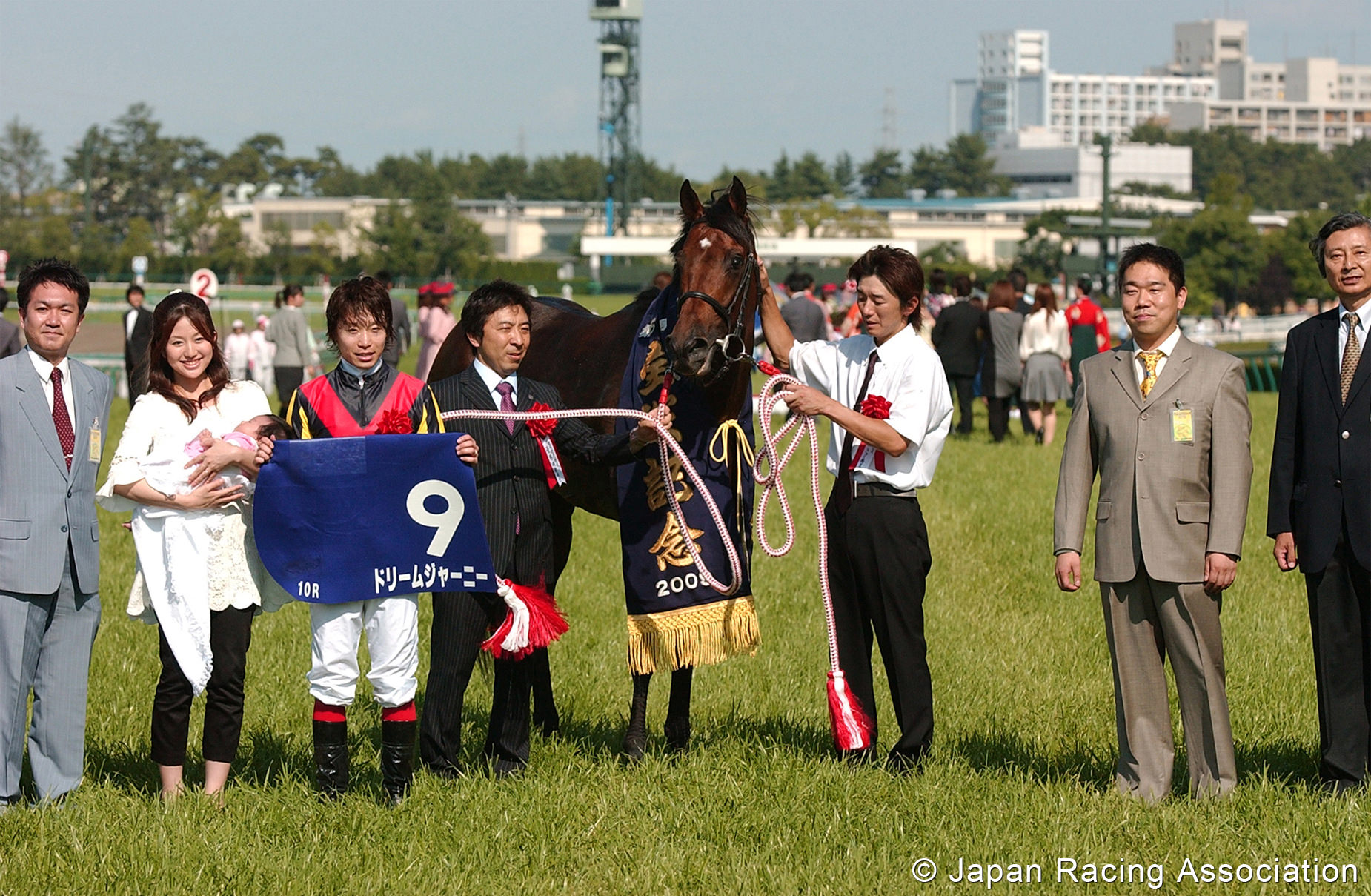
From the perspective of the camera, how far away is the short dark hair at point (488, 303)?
19.7 feet

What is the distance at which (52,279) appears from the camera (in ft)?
18.6

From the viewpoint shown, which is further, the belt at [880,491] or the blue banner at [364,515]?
the belt at [880,491]

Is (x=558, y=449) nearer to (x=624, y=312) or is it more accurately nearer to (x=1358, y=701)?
(x=624, y=312)

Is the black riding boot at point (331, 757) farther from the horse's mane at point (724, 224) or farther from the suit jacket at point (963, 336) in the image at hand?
the suit jacket at point (963, 336)

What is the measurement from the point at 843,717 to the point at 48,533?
10.3ft

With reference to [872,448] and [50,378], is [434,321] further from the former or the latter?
[872,448]

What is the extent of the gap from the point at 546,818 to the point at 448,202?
99861 millimetres

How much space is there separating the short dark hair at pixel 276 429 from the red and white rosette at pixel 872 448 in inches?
86.6

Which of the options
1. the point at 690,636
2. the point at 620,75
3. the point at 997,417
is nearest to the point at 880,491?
the point at 690,636

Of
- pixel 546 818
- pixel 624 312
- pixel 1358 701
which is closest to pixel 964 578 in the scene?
pixel 624 312

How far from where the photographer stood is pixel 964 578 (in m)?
10.8

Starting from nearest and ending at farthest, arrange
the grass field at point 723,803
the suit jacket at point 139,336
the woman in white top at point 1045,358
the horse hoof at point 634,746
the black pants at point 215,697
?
the grass field at point 723,803, the black pants at point 215,697, the horse hoof at point 634,746, the woman in white top at point 1045,358, the suit jacket at point 139,336

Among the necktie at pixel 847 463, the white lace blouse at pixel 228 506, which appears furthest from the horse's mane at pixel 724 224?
the white lace blouse at pixel 228 506

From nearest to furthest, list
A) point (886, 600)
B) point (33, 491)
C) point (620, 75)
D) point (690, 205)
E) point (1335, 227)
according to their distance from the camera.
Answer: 1. point (33, 491)
2. point (1335, 227)
3. point (886, 600)
4. point (690, 205)
5. point (620, 75)
